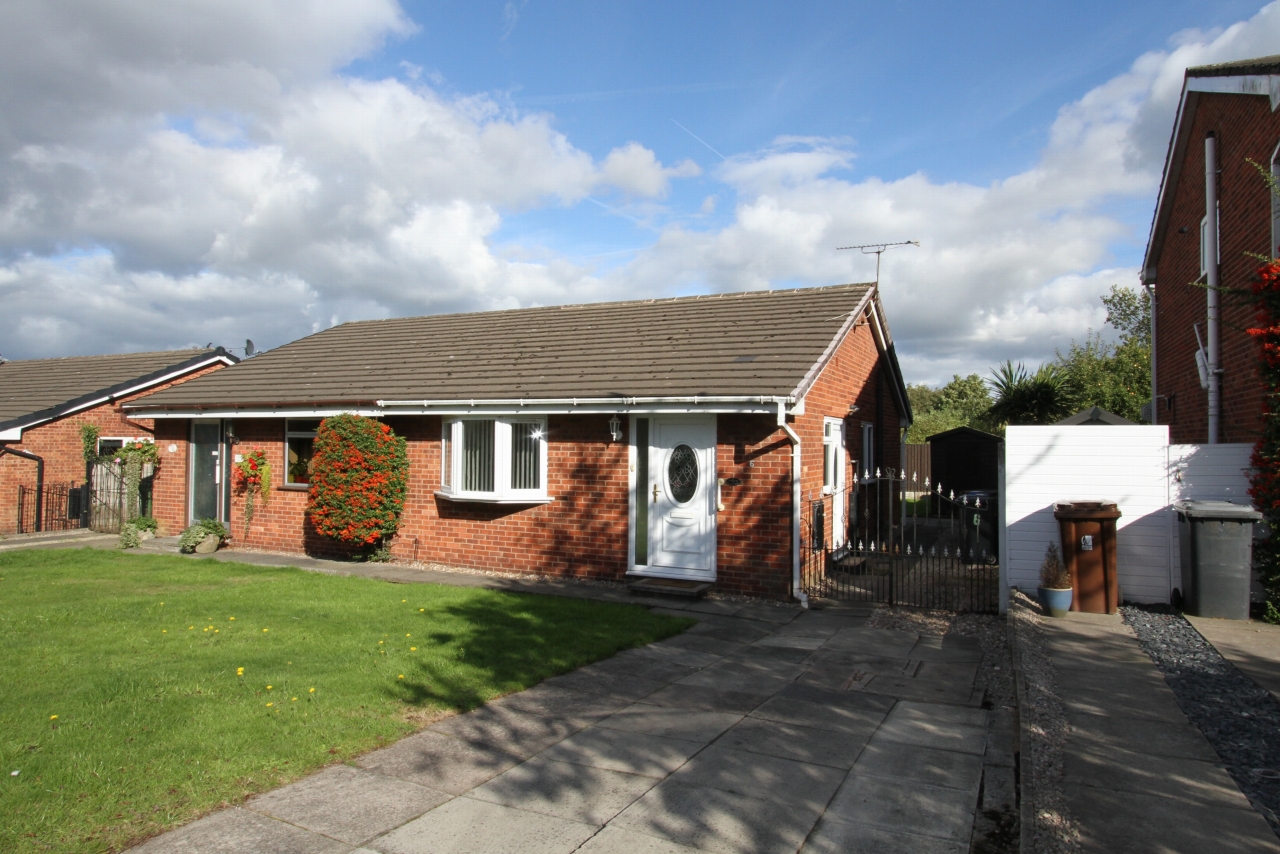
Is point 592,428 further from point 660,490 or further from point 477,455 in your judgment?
point 477,455

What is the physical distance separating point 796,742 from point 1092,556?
4847mm

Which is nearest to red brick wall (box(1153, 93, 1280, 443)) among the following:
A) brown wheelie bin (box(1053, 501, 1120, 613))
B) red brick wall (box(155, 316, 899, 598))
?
brown wheelie bin (box(1053, 501, 1120, 613))

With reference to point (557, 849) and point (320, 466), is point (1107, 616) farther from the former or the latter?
point (320, 466)

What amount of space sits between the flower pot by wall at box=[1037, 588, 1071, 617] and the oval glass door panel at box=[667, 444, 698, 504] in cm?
445

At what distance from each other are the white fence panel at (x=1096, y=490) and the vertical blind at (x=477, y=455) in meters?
7.35

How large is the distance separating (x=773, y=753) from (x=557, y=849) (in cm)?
178

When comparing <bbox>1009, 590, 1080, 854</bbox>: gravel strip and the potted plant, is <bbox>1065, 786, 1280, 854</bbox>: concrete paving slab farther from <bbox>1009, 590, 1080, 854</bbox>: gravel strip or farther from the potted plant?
the potted plant

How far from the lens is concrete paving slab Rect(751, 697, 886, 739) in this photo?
568cm

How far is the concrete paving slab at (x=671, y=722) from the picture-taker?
553cm

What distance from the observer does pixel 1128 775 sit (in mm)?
4312

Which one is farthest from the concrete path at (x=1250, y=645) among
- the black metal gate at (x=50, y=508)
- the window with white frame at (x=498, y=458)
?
the black metal gate at (x=50, y=508)

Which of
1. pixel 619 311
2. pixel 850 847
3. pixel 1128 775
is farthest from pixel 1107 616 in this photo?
pixel 619 311

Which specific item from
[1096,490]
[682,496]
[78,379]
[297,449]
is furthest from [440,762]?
[78,379]

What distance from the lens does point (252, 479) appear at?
48.5ft
